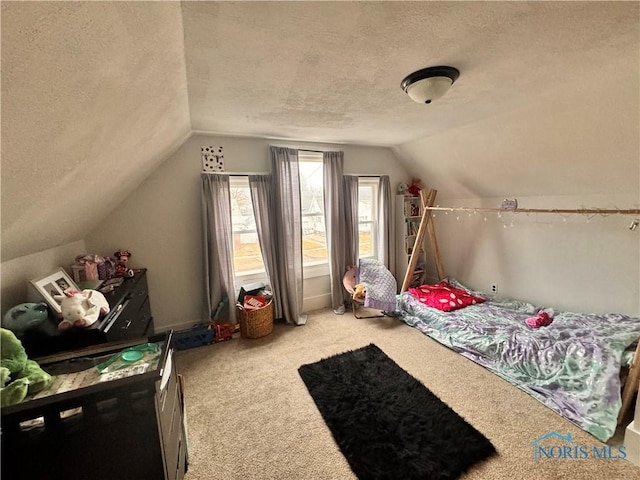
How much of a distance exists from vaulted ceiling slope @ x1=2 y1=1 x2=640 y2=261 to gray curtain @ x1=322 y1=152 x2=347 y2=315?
1.14m

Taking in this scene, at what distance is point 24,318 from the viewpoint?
1.35m

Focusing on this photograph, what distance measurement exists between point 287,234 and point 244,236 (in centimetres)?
55

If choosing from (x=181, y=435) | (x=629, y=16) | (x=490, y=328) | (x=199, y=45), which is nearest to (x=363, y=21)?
(x=199, y=45)

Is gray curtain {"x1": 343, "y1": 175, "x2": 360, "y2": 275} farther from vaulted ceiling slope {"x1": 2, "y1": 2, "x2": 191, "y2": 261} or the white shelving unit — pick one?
vaulted ceiling slope {"x1": 2, "y1": 2, "x2": 191, "y2": 261}

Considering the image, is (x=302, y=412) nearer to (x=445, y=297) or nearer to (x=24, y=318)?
(x=24, y=318)

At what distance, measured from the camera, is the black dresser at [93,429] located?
36.2 inches

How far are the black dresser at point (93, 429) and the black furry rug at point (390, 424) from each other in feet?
3.39

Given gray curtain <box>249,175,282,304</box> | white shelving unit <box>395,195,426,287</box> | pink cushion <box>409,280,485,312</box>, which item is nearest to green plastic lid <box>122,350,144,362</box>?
gray curtain <box>249,175,282,304</box>

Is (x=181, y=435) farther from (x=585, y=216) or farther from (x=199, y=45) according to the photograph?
(x=585, y=216)

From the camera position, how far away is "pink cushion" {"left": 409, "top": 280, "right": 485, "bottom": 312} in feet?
10.3

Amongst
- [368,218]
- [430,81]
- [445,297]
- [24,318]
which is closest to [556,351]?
[445,297]

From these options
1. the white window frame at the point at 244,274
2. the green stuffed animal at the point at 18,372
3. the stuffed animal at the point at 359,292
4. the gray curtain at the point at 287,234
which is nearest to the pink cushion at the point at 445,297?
the stuffed animal at the point at 359,292

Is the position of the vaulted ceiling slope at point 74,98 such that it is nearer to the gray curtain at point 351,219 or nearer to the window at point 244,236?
the window at point 244,236

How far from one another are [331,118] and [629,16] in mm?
1766
